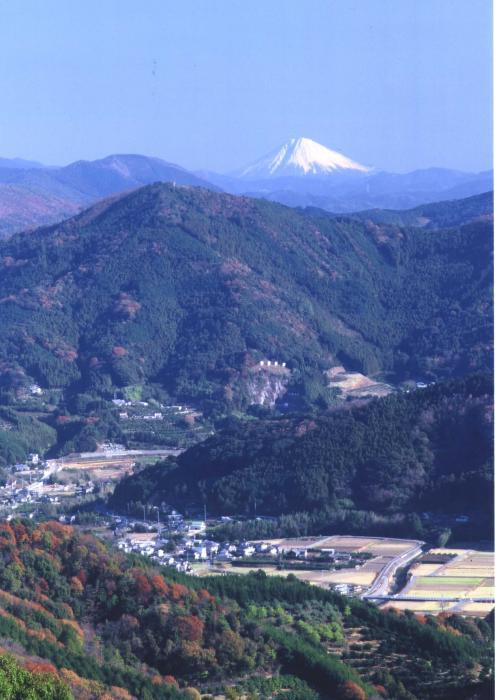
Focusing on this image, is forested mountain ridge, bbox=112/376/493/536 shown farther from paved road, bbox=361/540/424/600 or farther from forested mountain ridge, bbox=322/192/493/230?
forested mountain ridge, bbox=322/192/493/230

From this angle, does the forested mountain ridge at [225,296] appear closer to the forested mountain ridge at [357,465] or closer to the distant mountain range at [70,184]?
the forested mountain ridge at [357,465]

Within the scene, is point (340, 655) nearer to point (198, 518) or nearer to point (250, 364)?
point (198, 518)

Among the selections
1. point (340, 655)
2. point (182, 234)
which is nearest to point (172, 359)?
point (182, 234)

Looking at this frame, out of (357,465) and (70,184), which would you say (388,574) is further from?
(70,184)

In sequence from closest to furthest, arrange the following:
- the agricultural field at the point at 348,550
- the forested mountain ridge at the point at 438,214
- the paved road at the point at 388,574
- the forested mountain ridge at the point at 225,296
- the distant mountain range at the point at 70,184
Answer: the paved road at the point at 388,574
the agricultural field at the point at 348,550
the forested mountain ridge at the point at 225,296
the forested mountain ridge at the point at 438,214
the distant mountain range at the point at 70,184

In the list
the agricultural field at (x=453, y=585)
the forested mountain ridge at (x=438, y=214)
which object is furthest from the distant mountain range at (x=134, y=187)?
the agricultural field at (x=453, y=585)

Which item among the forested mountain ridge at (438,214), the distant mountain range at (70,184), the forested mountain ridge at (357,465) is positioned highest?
the distant mountain range at (70,184)
